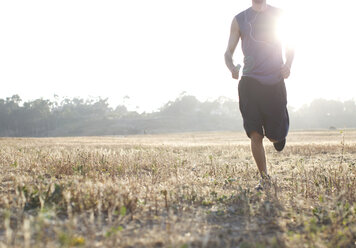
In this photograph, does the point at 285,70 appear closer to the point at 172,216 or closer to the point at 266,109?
the point at 266,109

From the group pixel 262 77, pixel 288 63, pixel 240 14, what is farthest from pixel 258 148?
pixel 240 14

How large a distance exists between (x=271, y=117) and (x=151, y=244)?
277 centimetres

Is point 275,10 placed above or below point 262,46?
above

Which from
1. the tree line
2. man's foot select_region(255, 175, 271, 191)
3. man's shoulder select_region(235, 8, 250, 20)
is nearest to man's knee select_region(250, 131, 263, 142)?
man's foot select_region(255, 175, 271, 191)

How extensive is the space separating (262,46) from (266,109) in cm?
93

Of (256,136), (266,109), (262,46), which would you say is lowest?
(256,136)

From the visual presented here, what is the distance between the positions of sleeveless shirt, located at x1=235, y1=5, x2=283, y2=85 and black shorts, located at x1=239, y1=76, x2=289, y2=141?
0.11 m

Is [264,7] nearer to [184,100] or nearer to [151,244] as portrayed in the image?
[151,244]

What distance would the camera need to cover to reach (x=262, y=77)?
4273 millimetres

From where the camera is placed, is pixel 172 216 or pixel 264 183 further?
pixel 264 183

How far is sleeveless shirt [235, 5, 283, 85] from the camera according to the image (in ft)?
14.1

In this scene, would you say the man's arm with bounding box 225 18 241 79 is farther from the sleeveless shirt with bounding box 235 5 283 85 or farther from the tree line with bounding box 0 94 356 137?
the tree line with bounding box 0 94 356 137

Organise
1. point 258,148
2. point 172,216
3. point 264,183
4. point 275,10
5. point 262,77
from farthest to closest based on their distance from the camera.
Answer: point 275,10, point 258,148, point 262,77, point 264,183, point 172,216

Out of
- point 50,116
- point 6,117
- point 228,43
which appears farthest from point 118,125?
point 228,43
